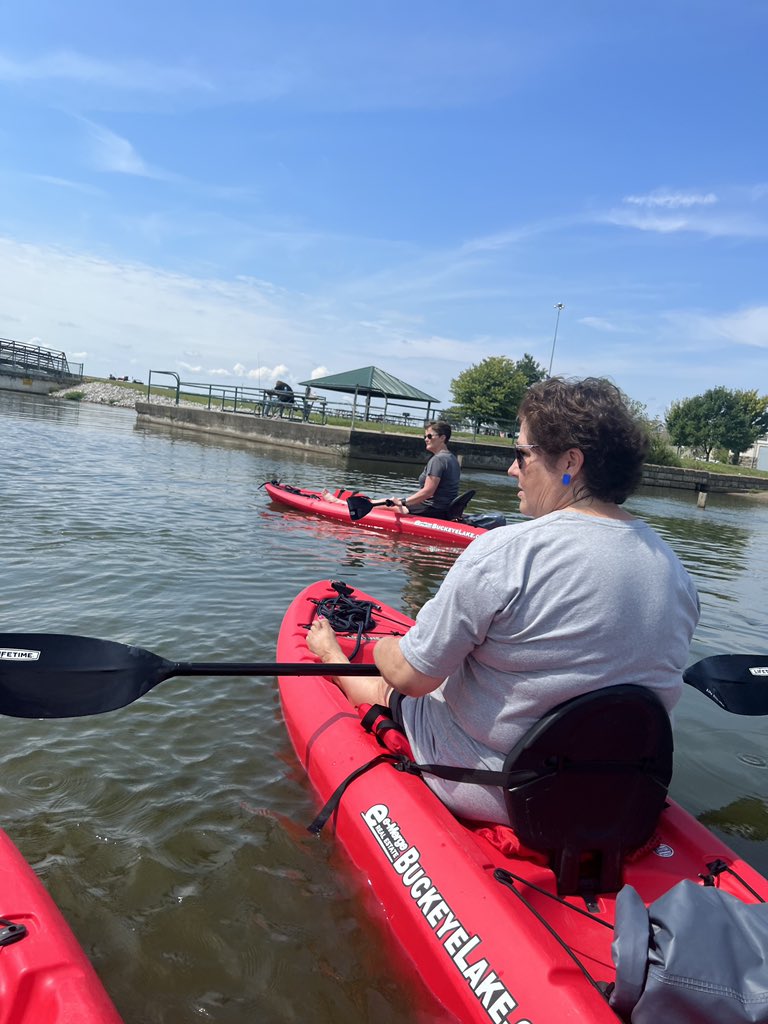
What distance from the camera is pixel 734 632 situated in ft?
24.4

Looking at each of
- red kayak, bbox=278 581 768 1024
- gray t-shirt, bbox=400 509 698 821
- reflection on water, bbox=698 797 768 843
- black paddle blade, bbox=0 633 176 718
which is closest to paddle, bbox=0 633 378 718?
black paddle blade, bbox=0 633 176 718

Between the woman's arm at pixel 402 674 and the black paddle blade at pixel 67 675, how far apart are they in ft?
3.57

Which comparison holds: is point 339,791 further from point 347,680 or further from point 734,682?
point 734,682

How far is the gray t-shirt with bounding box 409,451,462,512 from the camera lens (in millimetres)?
10359

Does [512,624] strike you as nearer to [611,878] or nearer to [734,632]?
[611,878]

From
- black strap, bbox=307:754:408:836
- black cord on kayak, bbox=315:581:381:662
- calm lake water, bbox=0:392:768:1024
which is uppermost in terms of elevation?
black cord on kayak, bbox=315:581:381:662

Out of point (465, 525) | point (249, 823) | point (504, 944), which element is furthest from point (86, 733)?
point (465, 525)

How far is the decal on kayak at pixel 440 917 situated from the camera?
6.34 ft

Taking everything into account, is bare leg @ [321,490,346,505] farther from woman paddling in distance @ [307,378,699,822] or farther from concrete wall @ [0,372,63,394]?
concrete wall @ [0,372,63,394]

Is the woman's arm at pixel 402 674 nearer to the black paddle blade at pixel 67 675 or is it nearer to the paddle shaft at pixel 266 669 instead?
the paddle shaft at pixel 266 669

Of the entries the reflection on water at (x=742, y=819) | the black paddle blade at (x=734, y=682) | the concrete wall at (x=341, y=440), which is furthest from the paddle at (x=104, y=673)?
the concrete wall at (x=341, y=440)

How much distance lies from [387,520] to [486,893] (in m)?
8.82

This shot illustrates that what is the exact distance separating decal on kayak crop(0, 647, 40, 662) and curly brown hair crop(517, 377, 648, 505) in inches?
85.4

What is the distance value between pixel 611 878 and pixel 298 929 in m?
1.20
